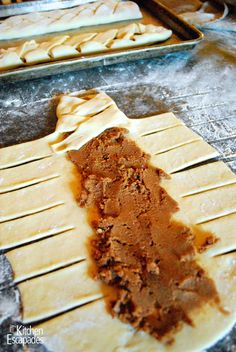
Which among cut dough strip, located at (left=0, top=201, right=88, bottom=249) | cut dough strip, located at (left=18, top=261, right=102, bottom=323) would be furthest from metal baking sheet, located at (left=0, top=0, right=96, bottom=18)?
cut dough strip, located at (left=18, top=261, right=102, bottom=323)

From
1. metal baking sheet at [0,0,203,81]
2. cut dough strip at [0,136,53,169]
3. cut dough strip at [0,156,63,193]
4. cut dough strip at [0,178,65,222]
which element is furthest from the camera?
metal baking sheet at [0,0,203,81]

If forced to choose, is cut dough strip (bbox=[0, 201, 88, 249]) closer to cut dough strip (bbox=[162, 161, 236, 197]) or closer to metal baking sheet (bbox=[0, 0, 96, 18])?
cut dough strip (bbox=[162, 161, 236, 197])

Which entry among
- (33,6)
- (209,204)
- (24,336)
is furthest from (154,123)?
(33,6)

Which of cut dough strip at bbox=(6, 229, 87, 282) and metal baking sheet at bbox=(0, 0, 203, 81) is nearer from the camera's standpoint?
cut dough strip at bbox=(6, 229, 87, 282)

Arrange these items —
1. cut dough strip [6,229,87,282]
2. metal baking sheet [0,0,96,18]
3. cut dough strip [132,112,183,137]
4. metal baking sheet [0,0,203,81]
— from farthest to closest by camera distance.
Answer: metal baking sheet [0,0,96,18], metal baking sheet [0,0,203,81], cut dough strip [132,112,183,137], cut dough strip [6,229,87,282]

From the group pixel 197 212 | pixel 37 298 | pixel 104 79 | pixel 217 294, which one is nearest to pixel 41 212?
pixel 37 298

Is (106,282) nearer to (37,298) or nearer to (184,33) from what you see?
(37,298)
